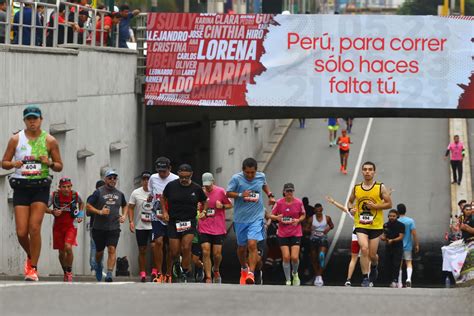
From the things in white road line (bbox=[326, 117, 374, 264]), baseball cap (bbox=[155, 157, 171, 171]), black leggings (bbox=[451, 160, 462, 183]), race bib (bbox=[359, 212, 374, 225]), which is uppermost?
baseball cap (bbox=[155, 157, 171, 171])

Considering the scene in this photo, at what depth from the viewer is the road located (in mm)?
11242

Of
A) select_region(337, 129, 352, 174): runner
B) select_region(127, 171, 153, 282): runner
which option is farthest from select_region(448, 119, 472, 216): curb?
select_region(127, 171, 153, 282): runner

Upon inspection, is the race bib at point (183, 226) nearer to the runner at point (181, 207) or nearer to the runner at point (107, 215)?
the runner at point (181, 207)

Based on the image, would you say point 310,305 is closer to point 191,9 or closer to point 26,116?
point 26,116

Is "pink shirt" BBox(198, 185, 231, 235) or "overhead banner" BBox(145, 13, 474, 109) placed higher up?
"overhead banner" BBox(145, 13, 474, 109)

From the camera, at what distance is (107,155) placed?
28.1 m

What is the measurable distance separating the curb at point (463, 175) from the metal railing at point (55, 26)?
13.1 m

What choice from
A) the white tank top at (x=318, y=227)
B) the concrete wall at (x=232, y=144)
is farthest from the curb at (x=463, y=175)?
the white tank top at (x=318, y=227)

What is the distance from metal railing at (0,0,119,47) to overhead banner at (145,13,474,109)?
157 centimetres

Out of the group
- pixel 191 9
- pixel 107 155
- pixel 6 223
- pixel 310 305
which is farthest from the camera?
pixel 191 9

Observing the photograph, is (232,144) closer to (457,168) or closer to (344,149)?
(344,149)

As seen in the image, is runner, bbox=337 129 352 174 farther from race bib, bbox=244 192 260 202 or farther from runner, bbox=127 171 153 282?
race bib, bbox=244 192 260 202

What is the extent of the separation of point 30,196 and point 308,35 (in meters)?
16.9

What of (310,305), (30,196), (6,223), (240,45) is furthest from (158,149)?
(310,305)
